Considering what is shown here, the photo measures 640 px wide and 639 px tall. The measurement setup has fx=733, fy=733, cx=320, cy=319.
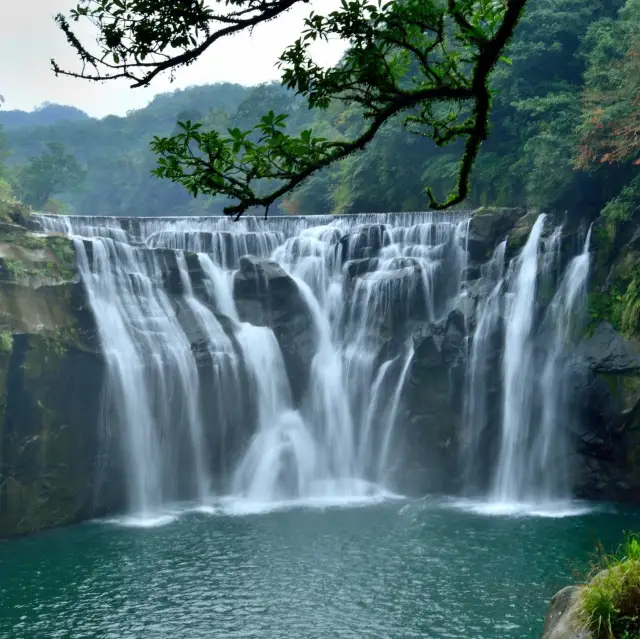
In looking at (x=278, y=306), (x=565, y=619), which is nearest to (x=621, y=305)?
(x=278, y=306)

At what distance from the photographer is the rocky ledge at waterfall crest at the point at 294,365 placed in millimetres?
A: 20469

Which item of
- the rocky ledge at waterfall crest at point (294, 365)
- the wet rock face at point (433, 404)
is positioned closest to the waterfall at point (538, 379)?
the rocky ledge at waterfall crest at point (294, 365)

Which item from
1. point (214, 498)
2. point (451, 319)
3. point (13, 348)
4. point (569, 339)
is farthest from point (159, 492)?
point (569, 339)

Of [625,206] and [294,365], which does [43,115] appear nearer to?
[294,365]

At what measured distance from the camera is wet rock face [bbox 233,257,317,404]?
85.2 feet

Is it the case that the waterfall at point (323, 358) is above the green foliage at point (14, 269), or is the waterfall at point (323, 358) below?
below

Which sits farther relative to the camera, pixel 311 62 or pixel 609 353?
pixel 609 353

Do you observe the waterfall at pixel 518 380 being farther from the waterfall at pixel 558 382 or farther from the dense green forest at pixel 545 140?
the dense green forest at pixel 545 140

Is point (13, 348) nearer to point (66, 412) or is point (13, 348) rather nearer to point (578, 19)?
point (66, 412)

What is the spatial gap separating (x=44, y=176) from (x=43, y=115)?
3444 inches

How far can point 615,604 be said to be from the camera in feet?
23.1

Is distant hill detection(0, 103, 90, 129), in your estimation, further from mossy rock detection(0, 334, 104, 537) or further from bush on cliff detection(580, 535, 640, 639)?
bush on cliff detection(580, 535, 640, 639)

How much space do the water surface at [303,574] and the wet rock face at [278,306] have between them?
7016 mm

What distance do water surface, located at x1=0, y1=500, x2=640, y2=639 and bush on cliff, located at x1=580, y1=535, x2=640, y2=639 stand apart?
17.9ft
